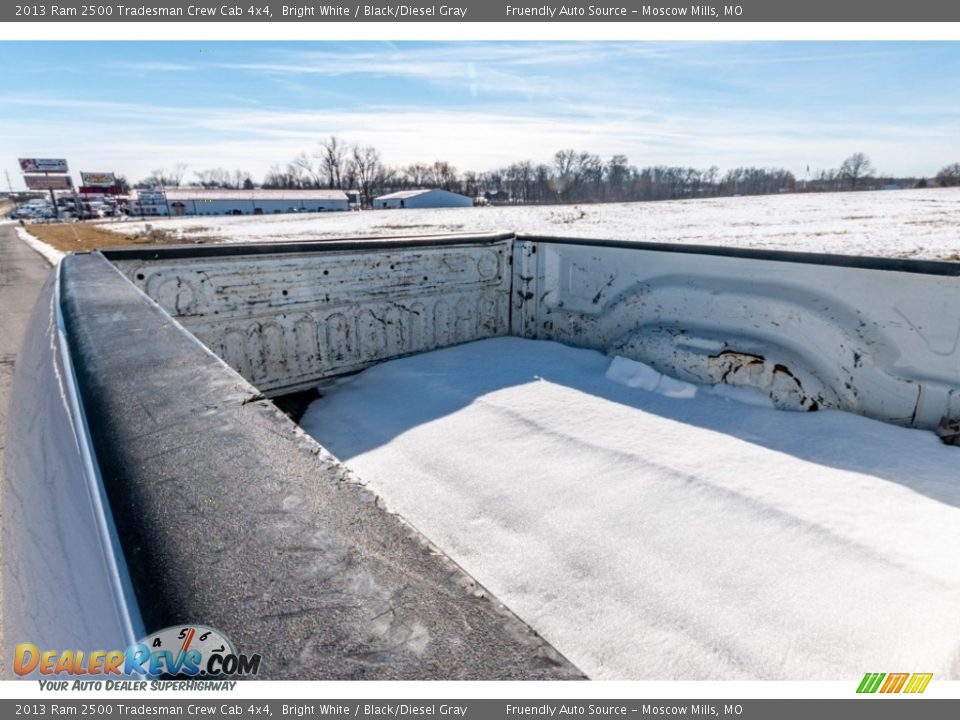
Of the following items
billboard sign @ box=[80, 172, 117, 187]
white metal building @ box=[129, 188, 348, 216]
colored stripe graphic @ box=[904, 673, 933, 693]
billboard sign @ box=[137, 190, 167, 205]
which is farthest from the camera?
billboard sign @ box=[80, 172, 117, 187]

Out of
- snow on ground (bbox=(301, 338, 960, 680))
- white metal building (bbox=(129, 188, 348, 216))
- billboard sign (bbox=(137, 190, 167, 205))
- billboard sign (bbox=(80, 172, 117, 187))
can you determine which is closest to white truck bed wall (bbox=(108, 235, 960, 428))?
snow on ground (bbox=(301, 338, 960, 680))

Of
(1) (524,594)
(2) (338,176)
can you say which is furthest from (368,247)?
(2) (338,176)

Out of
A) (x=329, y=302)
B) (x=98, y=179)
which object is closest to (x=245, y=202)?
(x=98, y=179)

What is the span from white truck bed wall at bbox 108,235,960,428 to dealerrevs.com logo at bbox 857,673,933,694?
1.84 metres

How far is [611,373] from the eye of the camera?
3.75 m

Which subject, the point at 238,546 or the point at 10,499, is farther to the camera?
the point at 10,499

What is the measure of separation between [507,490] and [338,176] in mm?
86020

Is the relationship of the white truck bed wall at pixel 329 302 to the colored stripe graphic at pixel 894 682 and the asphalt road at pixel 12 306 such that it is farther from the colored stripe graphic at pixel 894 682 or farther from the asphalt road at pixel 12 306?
the colored stripe graphic at pixel 894 682

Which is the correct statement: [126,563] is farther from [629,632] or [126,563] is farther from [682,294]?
[682,294]

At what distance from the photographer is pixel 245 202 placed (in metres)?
60.8

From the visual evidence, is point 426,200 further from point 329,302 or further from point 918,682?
point 918,682

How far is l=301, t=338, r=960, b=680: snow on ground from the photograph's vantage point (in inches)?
63.1

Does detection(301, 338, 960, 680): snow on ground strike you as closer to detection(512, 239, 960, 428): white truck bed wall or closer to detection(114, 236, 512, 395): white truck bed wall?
detection(512, 239, 960, 428): white truck bed wall

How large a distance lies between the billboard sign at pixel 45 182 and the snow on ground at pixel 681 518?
324 feet
